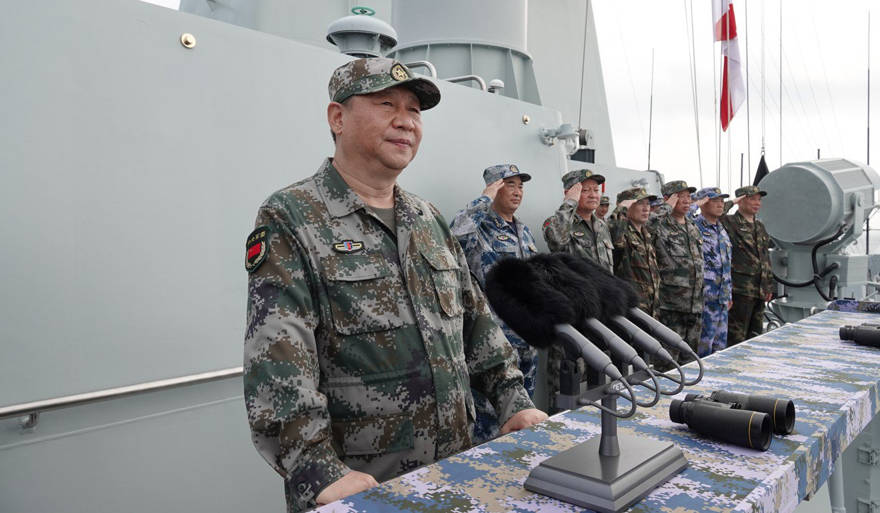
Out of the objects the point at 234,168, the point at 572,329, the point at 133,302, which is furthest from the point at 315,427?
the point at 234,168

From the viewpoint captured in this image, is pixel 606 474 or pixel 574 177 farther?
pixel 574 177

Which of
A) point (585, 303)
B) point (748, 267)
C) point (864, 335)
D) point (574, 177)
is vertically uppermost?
point (574, 177)

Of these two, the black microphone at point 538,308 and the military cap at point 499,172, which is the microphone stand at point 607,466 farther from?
the military cap at point 499,172

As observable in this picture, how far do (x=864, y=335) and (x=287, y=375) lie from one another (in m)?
2.28

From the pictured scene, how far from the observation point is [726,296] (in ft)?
18.5

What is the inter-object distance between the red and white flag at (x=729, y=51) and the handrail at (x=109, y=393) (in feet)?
27.2

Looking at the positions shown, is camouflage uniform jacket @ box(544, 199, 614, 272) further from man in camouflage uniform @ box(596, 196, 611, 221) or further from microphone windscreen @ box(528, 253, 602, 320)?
microphone windscreen @ box(528, 253, 602, 320)

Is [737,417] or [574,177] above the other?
[574,177]

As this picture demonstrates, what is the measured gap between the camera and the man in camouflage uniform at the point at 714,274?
5.53 metres

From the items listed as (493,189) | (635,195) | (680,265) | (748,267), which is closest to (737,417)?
(493,189)

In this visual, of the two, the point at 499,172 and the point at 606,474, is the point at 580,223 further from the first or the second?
the point at 606,474

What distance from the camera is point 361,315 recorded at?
4.28 ft

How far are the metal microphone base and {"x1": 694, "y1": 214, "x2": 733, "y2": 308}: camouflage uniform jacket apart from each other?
4738 mm

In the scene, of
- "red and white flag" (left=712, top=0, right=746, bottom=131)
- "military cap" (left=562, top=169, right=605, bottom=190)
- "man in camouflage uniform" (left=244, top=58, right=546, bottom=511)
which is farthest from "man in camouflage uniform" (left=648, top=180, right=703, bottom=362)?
"man in camouflage uniform" (left=244, top=58, right=546, bottom=511)
